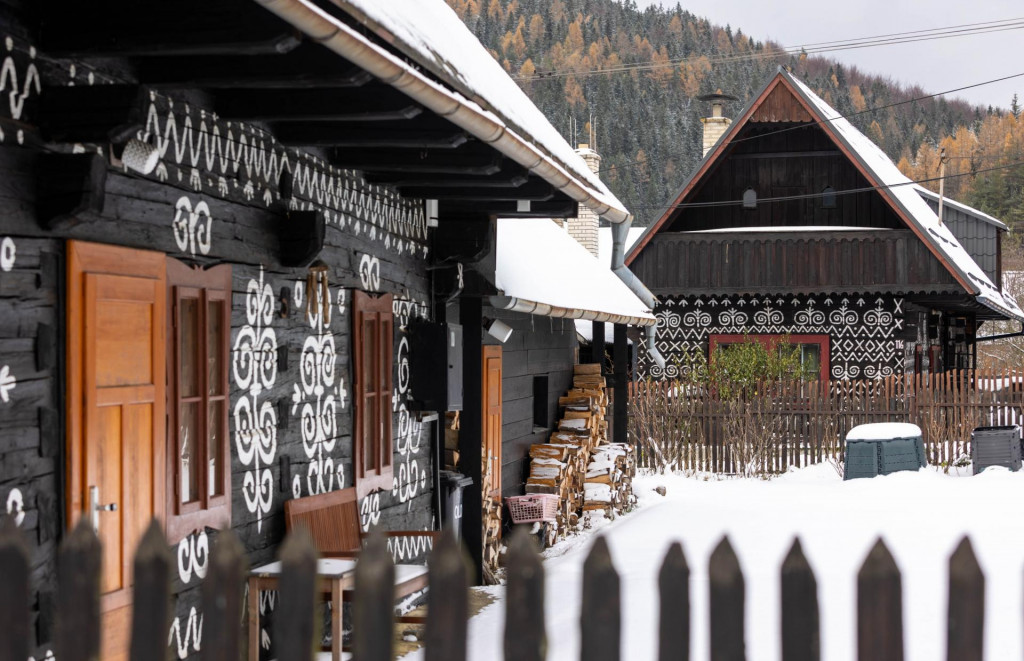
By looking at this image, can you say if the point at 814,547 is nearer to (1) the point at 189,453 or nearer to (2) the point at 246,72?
(1) the point at 189,453

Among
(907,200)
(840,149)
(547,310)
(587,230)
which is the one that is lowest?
(547,310)

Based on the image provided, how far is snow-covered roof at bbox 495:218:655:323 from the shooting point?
39.1ft

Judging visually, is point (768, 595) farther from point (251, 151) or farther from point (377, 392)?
point (251, 151)

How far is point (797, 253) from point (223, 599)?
2371 centimetres

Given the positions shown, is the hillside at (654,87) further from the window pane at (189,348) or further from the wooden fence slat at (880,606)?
the wooden fence slat at (880,606)

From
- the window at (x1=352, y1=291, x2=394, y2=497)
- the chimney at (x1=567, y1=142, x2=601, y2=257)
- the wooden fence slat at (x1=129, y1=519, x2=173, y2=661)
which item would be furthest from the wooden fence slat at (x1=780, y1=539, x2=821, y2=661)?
the chimney at (x1=567, y1=142, x2=601, y2=257)

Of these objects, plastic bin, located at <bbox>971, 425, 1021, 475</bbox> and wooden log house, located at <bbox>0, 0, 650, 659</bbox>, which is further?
plastic bin, located at <bbox>971, 425, 1021, 475</bbox>

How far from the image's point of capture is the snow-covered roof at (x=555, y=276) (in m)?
11.9

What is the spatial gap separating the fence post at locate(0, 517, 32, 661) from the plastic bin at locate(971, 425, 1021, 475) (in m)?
17.8

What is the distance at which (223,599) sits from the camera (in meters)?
2.06

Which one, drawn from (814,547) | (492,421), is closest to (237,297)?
(492,421)

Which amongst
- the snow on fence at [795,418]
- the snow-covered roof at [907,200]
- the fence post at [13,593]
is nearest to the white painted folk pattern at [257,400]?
the fence post at [13,593]

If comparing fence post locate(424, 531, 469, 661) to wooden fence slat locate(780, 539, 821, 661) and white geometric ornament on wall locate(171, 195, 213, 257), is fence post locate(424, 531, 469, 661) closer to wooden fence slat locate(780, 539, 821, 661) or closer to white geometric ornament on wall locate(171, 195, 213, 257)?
wooden fence slat locate(780, 539, 821, 661)

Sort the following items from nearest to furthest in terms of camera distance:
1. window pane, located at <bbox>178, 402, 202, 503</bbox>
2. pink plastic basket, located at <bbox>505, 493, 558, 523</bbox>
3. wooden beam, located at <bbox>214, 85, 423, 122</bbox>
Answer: window pane, located at <bbox>178, 402, 202, 503</bbox>, wooden beam, located at <bbox>214, 85, 423, 122</bbox>, pink plastic basket, located at <bbox>505, 493, 558, 523</bbox>
